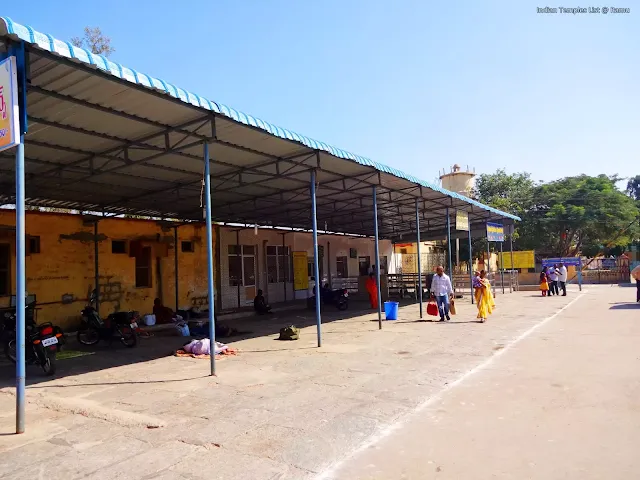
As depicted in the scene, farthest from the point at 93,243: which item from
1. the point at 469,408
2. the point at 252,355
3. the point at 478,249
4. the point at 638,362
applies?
the point at 478,249

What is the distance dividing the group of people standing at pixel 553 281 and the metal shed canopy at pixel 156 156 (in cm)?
752

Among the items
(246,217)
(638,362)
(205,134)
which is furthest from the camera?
(246,217)

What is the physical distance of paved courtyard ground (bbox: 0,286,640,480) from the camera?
4.04 metres

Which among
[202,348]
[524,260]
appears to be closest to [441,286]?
[202,348]

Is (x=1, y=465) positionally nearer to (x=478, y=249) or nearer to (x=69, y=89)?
(x=69, y=89)

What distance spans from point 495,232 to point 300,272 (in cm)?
910

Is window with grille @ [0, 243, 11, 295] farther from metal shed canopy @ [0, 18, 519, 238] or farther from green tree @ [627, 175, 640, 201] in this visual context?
green tree @ [627, 175, 640, 201]

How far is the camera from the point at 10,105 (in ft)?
15.4

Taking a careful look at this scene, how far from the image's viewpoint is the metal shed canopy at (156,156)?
588 centimetres

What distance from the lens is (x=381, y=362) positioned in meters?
8.32

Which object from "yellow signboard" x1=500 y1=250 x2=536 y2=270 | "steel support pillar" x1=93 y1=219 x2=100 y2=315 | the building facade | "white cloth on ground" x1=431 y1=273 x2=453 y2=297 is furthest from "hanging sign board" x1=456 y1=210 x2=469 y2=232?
"yellow signboard" x1=500 y1=250 x2=536 y2=270

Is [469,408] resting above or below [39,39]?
below

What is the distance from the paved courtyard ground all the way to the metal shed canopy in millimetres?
3796

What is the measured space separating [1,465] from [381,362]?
565 cm
